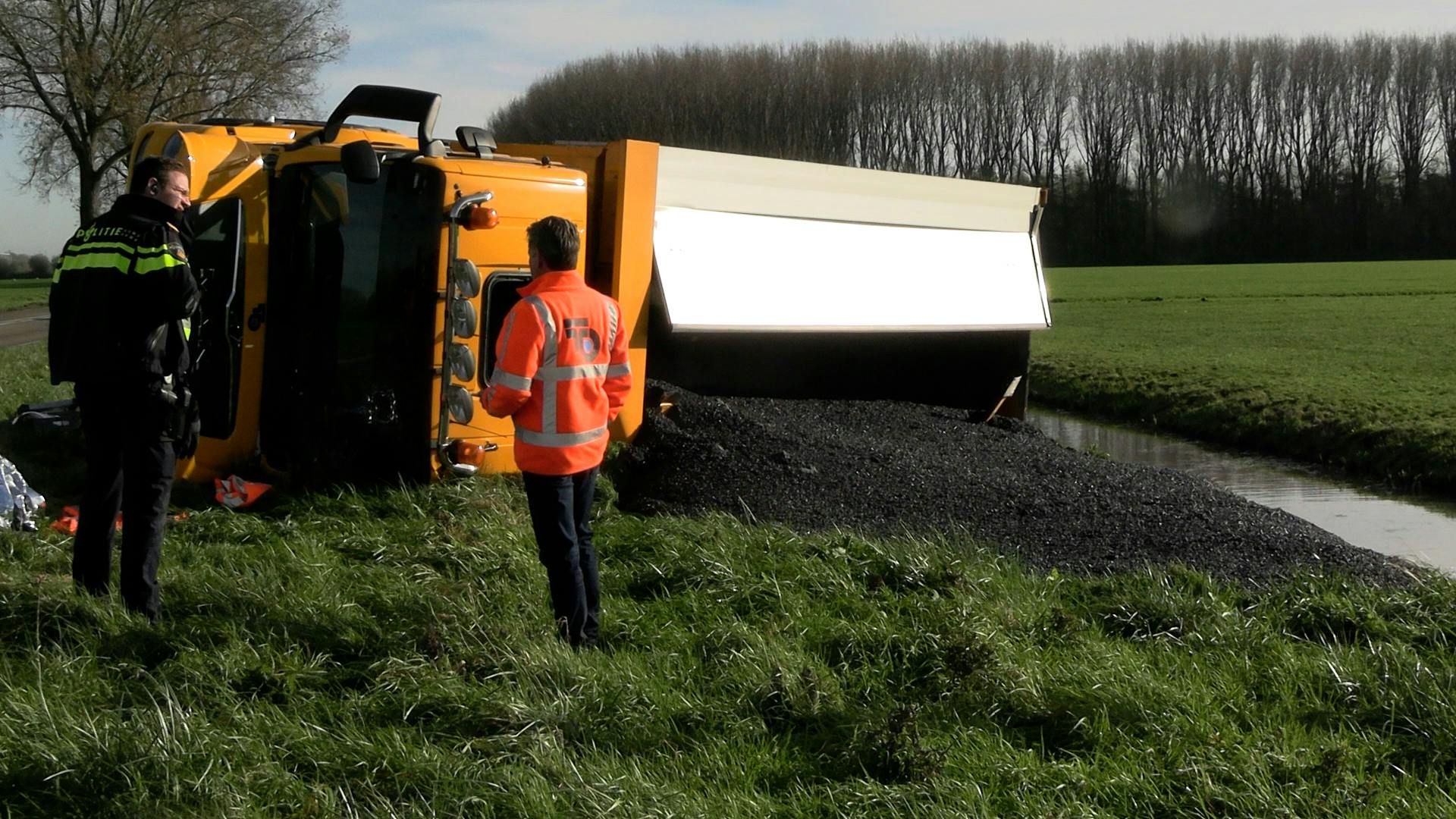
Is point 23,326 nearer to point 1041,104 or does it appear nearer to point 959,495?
point 959,495

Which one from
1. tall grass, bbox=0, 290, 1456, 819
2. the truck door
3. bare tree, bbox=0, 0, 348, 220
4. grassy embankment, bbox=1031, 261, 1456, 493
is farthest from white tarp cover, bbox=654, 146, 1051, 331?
bare tree, bbox=0, 0, 348, 220

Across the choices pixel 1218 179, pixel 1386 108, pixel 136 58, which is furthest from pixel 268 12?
pixel 1386 108

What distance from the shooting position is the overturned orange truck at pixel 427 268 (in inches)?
271

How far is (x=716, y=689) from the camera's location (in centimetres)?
428

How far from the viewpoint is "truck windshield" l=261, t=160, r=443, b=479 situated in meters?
6.88

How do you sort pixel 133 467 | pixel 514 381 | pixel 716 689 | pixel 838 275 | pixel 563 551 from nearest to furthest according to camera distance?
pixel 716 689, pixel 514 381, pixel 563 551, pixel 133 467, pixel 838 275

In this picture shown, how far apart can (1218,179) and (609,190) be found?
7746cm

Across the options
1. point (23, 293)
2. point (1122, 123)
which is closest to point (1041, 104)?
point (1122, 123)

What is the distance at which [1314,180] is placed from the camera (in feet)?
255

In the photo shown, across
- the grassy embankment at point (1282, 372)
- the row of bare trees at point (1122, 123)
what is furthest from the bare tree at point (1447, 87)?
the grassy embankment at point (1282, 372)

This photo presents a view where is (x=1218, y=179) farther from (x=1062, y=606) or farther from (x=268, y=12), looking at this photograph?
(x=1062, y=606)

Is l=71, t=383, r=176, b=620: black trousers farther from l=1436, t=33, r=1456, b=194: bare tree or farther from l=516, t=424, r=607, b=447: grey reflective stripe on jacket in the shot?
l=1436, t=33, r=1456, b=194: bare tree

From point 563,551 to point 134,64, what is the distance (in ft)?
92.9

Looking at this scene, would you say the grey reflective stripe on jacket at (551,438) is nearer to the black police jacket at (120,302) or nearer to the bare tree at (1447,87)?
the black police jacket at (120,302)
